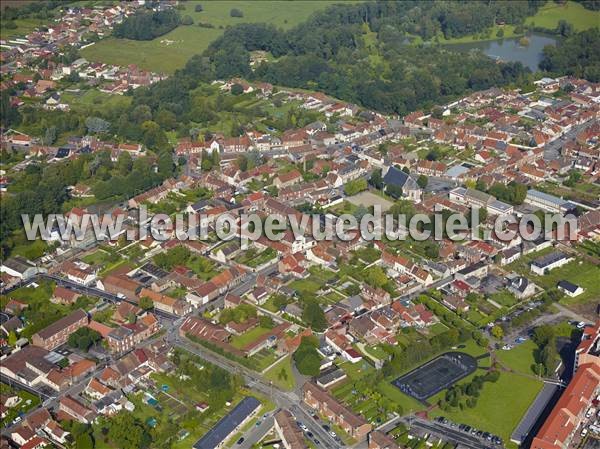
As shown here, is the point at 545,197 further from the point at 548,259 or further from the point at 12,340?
the point at 12,340

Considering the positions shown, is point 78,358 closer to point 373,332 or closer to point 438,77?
point 373,332

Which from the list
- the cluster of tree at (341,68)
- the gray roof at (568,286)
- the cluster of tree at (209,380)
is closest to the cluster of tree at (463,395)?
the cluster of tree at (209,380)

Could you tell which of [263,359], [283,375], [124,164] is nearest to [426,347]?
[283,375]

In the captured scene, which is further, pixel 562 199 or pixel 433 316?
pixel 562 199

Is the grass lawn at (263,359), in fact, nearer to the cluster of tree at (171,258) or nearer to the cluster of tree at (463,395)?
the cluster of tree at (463,395)

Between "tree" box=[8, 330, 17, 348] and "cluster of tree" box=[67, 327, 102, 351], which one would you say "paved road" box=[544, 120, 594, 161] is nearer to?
"cluster of tree" box=[67, 327, 102, 351]

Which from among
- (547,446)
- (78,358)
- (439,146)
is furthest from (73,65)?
(547,446)

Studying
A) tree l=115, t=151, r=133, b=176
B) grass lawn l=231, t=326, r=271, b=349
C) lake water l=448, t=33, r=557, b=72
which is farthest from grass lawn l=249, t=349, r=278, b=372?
lake water l=448, t=33, r=557, b=72
